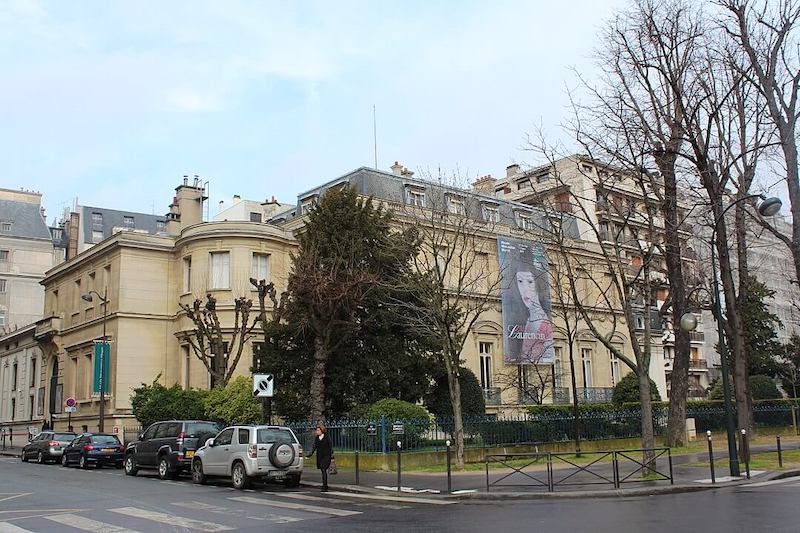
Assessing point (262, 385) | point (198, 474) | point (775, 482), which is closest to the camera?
point (775, 482)

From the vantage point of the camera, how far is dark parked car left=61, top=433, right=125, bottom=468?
28219 millimetres

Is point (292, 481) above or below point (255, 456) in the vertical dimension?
below

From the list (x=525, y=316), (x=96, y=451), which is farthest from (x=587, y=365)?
(x=96, y=451)

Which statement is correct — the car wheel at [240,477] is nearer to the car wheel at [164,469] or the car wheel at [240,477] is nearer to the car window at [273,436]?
the car window at [273,436]

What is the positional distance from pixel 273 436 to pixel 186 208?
30.8 metres

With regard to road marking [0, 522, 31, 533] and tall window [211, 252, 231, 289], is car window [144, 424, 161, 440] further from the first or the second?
tall window [211, 252, 231, 289]

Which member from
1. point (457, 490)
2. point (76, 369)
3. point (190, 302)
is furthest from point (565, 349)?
point (457, 490)

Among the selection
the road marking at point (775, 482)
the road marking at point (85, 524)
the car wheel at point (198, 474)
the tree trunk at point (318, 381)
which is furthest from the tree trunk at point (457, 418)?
the road marking at point (85, 524)

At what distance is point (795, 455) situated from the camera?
23141 mm

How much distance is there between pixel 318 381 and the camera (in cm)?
2556

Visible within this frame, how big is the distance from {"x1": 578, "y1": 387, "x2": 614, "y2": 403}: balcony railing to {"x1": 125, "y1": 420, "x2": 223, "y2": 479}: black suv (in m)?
30.3

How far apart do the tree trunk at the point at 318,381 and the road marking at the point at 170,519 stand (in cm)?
1116

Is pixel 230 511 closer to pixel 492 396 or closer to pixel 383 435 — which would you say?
pixel 383 435

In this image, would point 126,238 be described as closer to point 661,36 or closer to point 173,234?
point 173,234
